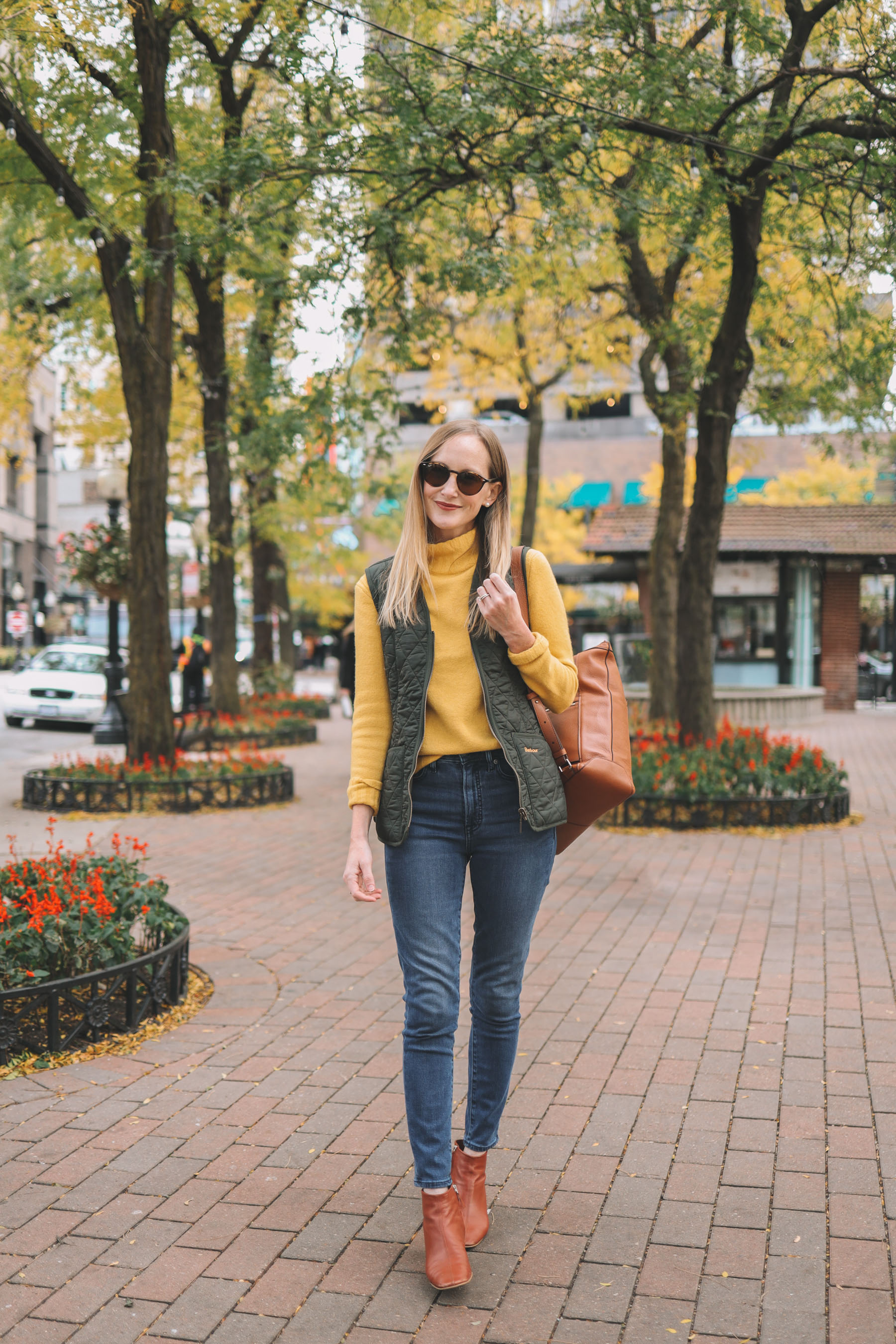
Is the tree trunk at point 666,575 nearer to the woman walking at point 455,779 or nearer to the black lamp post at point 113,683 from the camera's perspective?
the black lamp post at point 113,683

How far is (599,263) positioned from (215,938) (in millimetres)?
10477

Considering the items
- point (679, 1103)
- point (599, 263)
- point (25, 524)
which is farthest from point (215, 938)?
point (25, 524)

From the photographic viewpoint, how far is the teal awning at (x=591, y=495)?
5162 cm

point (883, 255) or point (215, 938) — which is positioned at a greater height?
point (883, 255)

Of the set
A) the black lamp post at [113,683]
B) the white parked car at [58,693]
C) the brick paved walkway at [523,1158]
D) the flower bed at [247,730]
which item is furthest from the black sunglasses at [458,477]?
the white parked car at [58,693]

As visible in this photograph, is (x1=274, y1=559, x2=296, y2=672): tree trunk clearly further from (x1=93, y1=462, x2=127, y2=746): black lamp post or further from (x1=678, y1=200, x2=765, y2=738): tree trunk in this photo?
(x1=678, y1=200, x2=765, y2=738): tree trunk

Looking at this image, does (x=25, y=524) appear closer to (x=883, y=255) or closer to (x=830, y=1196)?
(x=883, y=255)

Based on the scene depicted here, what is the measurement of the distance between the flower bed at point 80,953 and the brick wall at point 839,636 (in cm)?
2337

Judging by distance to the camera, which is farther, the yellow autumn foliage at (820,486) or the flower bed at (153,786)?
the yellow autumn foliage at (820,486)

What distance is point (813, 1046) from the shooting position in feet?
15.6

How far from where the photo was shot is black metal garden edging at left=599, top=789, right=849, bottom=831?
10.2 m

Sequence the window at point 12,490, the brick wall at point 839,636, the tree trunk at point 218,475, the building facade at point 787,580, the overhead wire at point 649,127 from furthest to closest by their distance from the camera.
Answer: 1. the window at point 12,490
2. the brick wall at point 839,636
3. the building facade at point 787,580
4. the tree trunk at point 218,475
5. the overhead wire at point 649,127

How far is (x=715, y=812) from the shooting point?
10.3 m

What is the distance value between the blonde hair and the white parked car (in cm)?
1898
